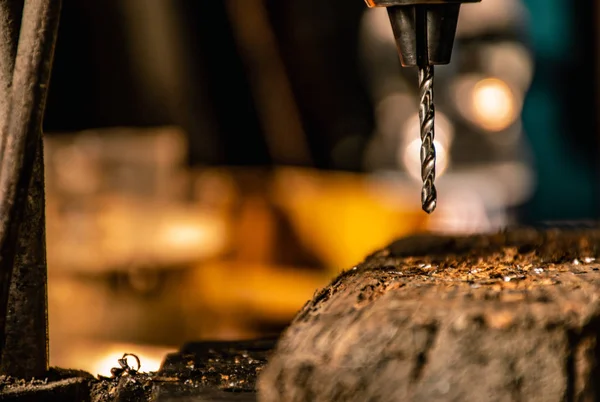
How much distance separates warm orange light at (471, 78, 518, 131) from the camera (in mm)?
4812

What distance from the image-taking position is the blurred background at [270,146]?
14.8 feet

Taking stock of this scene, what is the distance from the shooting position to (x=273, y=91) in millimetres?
5086

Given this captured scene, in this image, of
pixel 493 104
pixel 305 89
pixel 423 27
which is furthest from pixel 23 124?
pixel 305 89

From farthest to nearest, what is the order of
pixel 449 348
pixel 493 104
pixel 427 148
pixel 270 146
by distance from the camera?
pixel 270 146 → pixel 493 104 → pixel 427 148 → pixel 449 348

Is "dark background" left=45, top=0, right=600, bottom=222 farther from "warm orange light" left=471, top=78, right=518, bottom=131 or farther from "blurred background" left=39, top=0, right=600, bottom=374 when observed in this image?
"warm orange light" left=471, top=78, right=518, bottom=131

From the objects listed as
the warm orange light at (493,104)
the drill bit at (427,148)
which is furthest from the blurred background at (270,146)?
the drill bit at (427,148)

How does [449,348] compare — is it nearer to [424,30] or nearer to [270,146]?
[424,30]

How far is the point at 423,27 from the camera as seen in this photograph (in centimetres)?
129

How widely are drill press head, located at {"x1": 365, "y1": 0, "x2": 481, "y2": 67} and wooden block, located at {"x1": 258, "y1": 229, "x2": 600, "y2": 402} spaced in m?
0.35

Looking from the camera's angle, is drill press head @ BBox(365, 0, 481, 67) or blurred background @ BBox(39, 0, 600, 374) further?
blurred background @ BBox(39, 0, 600, 374)

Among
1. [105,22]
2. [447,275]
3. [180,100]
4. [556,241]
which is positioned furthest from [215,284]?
[447,275]

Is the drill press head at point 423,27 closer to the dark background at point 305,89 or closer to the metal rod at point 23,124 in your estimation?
the metal rod at point 23,124

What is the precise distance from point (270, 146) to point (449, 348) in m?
4.13

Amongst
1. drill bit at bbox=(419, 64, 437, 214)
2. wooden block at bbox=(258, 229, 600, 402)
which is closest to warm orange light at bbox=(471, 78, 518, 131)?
drill bit at bbox=(419, 64, 437, 214)
